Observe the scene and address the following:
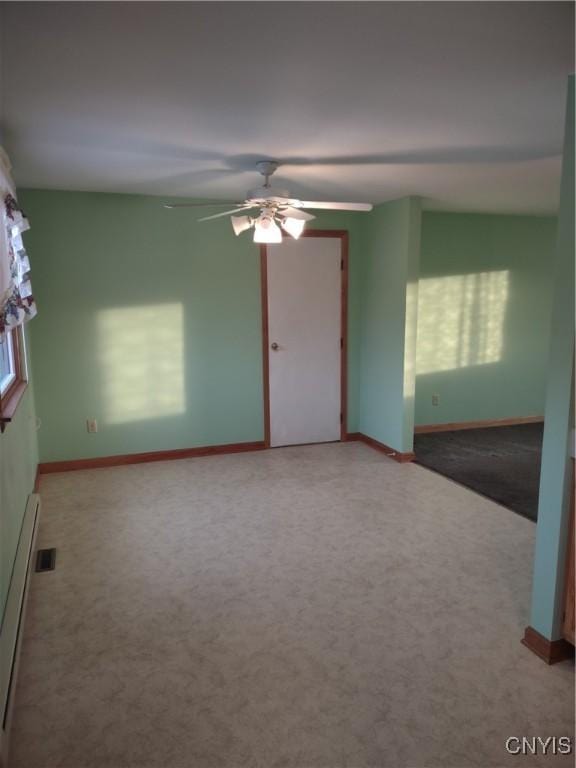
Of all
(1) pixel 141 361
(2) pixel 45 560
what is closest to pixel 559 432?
(2) pixel 45 560

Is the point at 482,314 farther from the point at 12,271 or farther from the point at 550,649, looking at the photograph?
the point at 12,271

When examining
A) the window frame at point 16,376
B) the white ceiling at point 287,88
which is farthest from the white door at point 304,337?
the window frame at point 16,376

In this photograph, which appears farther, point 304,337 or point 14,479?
point 304,337

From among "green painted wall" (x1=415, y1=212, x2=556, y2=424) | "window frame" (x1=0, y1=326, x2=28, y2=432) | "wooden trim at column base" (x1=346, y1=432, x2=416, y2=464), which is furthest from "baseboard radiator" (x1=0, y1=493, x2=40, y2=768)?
"green painted wall" (x1=415, y1=212, x2=556, y2=424)

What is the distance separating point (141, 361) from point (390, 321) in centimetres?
220

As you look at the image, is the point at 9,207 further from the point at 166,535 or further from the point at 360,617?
the point at 360,617

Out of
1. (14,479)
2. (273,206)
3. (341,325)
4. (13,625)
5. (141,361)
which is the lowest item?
(13,625)

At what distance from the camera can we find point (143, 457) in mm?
4605

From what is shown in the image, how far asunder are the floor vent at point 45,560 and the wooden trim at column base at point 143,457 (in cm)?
139

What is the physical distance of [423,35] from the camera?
1.61 meters

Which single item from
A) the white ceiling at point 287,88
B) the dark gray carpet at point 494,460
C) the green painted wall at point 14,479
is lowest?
the dark gray carpet at point 494,460

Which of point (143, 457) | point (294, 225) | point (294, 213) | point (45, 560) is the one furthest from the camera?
point (143, 457)

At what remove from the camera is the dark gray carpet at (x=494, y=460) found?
153 inches

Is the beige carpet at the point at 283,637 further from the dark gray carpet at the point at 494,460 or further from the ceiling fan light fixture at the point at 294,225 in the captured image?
the ceiling fan light fixture at the point at 294,225
